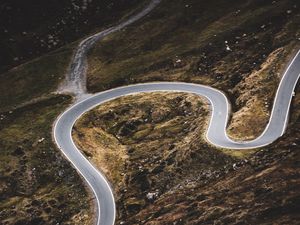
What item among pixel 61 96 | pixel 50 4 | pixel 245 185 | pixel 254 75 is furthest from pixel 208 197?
pixel 50 4

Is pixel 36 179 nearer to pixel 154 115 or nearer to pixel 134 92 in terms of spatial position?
pixel 154 115

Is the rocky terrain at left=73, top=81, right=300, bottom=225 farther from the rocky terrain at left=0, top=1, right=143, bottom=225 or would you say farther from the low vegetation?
the rocky terrain at left=0, top=1, right=143, bottom=225

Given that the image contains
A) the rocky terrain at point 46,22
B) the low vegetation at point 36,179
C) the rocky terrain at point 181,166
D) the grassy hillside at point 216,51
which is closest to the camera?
the rocky terrain at point 181,166

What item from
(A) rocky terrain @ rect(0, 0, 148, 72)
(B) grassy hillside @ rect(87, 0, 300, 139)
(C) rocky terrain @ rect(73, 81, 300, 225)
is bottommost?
(C) rocky terrain @ rect(73, 81, 300, 225)

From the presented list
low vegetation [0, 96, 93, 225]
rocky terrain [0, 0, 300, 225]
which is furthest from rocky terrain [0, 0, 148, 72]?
low vegetation [0, 96, 93, 225]

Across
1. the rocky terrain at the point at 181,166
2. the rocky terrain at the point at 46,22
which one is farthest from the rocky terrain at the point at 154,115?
the rocky terrain at the point at 46,22

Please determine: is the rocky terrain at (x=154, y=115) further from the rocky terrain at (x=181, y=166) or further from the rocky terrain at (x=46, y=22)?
the rocky terrain at (x=46, y=22)

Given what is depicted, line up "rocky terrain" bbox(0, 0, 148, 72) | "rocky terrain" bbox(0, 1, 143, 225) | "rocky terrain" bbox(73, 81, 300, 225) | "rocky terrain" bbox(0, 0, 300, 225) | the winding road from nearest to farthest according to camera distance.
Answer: "rocky terrain" bbox(73, 81, 300, 225) < "rocky terrain" bbox(0, 0, 300, 225) < the winding road < "rocky terrain" bbox(0, 1, 143, 225) < "rocky terrain" bbox(0, 0, 148, 72)

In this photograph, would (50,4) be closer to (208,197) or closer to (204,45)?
(204,45)

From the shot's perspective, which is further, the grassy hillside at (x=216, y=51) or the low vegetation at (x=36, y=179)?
the grassy hillside at (x=216, y=51)
